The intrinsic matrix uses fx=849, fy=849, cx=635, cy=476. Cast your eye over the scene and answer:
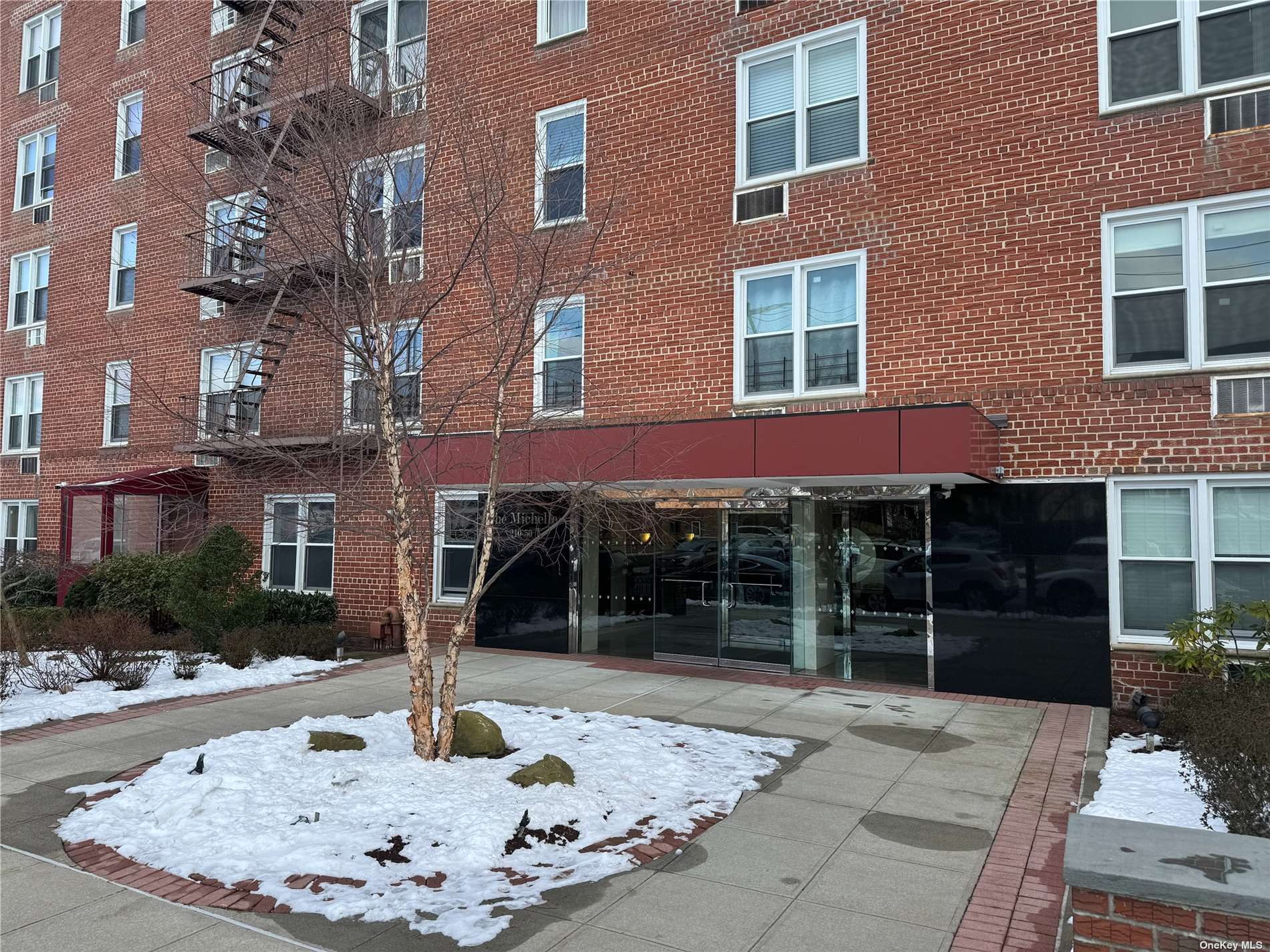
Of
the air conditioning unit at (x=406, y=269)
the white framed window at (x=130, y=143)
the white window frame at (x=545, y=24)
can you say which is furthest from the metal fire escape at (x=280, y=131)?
the white framed window at (x=130, y=143)

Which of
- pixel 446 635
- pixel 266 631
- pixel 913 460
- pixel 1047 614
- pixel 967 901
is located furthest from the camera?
pixel 446 635

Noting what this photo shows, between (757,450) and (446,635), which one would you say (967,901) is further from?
(446,635)

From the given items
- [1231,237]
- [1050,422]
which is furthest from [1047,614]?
[1231,237]

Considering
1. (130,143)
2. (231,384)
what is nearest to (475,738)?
(231,384)

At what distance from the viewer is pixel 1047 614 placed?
1031cm

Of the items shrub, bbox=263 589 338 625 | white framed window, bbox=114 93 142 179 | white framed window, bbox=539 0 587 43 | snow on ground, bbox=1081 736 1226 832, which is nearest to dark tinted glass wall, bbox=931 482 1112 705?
snow on ground, bbox=1081 736 1226 832

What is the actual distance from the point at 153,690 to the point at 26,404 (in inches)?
620

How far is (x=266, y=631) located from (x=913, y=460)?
33.3 ft

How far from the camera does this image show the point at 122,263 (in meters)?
20.4

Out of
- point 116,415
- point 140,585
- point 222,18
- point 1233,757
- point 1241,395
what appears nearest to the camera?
point 1233,757

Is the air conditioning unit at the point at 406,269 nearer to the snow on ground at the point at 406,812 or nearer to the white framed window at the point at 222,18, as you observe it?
the snow on ground at the point at 406,812

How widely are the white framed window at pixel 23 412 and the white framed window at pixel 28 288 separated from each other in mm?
1503

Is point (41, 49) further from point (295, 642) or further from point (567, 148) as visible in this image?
A: point (295, 642)

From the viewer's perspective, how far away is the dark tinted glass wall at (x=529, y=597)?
566 inches
